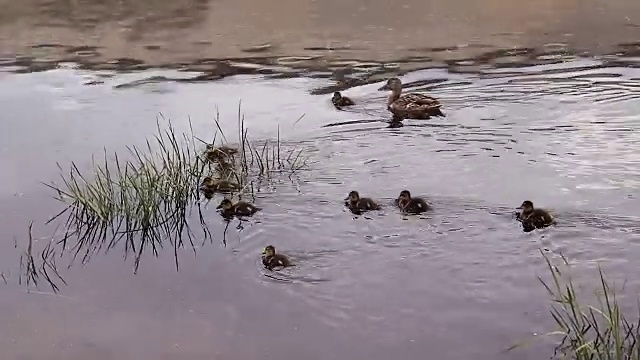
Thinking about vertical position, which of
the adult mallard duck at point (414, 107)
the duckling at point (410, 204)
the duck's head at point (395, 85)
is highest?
the duck's head at point (395, 85)

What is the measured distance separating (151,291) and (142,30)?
9897 mm

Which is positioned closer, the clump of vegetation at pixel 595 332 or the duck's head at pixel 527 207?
the clump of vegetation at pixel 595 332

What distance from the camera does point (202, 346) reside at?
4648 millimetres

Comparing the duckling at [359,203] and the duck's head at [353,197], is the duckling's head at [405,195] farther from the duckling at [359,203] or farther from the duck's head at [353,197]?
the duck's head at [353,197]

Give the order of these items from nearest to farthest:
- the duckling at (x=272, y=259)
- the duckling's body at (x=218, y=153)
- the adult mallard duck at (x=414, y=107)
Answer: the duckling at (x=272, y=259)
the duckling's body at (x=218, y=153)
the adult mallard duck at (x=414, y=107)

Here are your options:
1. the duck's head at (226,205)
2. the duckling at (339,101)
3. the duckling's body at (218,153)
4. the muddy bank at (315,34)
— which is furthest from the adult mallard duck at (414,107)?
the duck's head at (226,205)

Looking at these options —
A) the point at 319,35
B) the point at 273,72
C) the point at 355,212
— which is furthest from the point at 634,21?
the point at 355,212

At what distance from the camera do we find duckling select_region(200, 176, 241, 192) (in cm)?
666

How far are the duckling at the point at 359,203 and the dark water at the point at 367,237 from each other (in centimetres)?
7

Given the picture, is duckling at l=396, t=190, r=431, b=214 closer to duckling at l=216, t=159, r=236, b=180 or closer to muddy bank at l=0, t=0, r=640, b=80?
duckling at l=216, t=159, r=236, b=180

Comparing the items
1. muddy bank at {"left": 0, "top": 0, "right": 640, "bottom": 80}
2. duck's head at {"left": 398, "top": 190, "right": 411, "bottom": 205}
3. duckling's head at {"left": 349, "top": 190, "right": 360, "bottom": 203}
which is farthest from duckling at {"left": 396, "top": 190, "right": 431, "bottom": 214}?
muddy bank at {"left": 0, "top": 0, "right": 640, "bottom": 80}

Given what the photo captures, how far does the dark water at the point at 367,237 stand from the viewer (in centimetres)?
472

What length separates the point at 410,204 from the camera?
6.16 m

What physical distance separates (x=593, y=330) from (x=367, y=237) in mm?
1868
